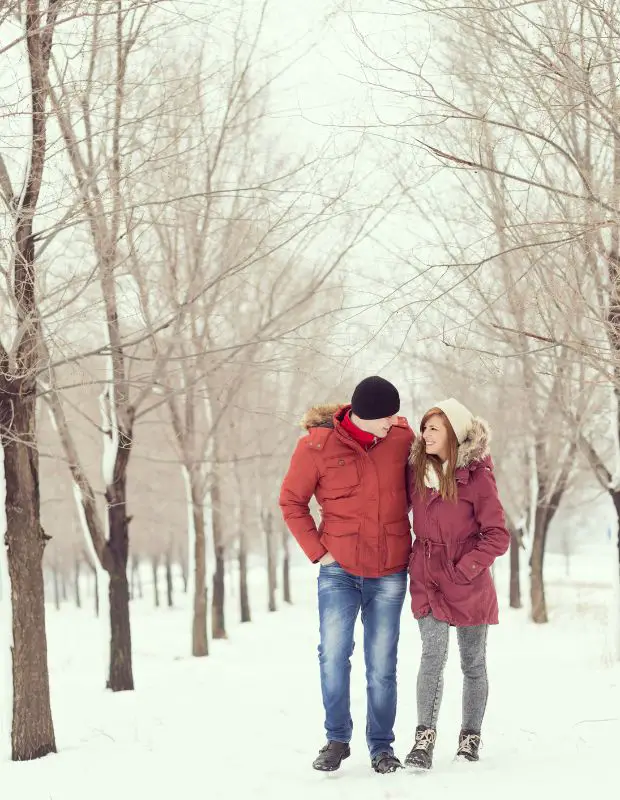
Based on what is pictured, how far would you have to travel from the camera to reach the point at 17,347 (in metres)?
5.75

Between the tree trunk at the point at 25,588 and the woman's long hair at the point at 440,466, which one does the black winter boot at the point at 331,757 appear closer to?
the woman's long hair at the point at 440,466

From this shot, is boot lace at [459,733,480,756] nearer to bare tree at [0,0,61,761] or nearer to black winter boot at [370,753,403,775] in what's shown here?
black winter boot at [370,753,403,775]

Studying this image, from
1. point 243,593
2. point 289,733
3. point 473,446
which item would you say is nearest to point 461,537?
point 473,446

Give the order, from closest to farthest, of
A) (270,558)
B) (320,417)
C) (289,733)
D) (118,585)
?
(320,417) < (289,733) < (118,585) < (270,558)

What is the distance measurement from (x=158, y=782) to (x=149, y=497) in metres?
20.2

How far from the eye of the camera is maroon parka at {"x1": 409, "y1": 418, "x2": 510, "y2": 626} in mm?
4184

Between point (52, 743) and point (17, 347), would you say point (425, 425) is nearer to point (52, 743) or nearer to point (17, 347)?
point (17, 347)

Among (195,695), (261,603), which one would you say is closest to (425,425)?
(195,695)

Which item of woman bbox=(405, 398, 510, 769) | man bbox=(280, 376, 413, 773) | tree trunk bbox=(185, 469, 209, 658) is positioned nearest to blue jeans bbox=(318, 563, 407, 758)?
man bbox=(280, 376, 413, 773)

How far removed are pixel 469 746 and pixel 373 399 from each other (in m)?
1.84

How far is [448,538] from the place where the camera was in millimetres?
4207

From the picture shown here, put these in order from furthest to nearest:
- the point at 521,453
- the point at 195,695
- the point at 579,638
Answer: the point at 521,453
the point at 579,638
the point at 195,695

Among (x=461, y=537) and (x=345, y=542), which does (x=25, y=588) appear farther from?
(x=461, y=537)

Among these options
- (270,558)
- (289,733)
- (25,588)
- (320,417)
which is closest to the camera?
(320,417)
